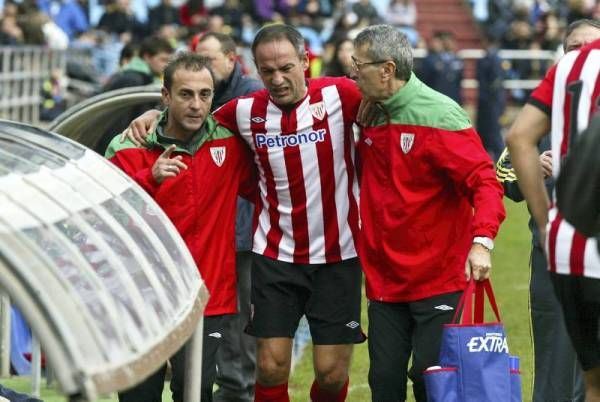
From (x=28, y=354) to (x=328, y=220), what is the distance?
12.8 ft

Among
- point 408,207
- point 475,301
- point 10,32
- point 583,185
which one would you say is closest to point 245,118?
point 408,207

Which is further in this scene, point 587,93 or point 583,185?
point 587,93

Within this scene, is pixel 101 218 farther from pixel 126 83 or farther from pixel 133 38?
pixel 133 38

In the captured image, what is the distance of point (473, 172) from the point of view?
6410mm

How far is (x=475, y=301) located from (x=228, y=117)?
5.33 feet

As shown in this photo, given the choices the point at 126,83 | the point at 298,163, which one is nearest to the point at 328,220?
the point at 298,163

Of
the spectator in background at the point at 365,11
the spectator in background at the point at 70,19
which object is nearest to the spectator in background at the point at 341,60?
the spectator in background at the point at 70,19

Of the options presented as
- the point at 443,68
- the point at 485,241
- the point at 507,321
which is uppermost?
the point at 485,241

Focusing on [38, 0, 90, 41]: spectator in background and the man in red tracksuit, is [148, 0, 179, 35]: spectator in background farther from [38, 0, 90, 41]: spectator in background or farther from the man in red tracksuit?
the man in red tracksuit

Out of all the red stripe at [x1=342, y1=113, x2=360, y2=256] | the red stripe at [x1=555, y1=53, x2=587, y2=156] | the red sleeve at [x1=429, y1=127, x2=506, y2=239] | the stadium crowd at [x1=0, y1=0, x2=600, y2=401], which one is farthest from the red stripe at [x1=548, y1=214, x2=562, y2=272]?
the red stripe at [x1=342, y1=113, x2=360, y2=256]

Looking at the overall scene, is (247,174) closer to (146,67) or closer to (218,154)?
(218,154)

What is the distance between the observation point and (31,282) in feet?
13.8

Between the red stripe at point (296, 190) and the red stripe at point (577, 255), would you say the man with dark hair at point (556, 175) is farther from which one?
the red stripe at point (296, 190)

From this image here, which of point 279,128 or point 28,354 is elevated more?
point 279,128
